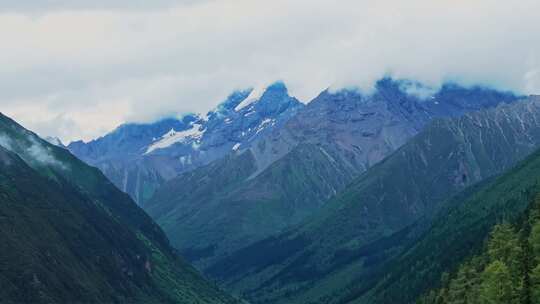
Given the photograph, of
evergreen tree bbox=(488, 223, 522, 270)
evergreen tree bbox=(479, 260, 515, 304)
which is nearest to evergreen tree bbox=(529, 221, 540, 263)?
evergreen tree bbox=(488, 223, 522, 270)

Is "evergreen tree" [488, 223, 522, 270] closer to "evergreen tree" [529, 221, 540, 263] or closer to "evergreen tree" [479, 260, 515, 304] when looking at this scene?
"evergreen tree" [529, 221, 540, 263]

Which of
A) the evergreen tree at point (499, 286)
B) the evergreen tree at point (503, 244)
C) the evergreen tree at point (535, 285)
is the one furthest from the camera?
the evergreen tree at point (503, 244)

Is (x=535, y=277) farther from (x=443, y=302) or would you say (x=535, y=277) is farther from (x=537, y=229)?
(x=443, y=302)

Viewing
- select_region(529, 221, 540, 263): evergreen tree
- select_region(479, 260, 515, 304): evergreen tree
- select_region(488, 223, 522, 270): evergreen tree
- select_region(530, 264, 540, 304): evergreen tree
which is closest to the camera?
select_region(530, 264, 540, 304): evergreen tree

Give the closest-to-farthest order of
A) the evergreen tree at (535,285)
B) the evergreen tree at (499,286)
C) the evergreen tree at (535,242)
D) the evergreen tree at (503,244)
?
the evergreen tree at (535,285), the evergreen tree at (499,286), the evergreen tree at (535,242), the evergreen tree at (503,244)

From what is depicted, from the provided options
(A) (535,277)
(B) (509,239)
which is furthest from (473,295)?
(A) (535,277)

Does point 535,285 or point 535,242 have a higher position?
point 535,242

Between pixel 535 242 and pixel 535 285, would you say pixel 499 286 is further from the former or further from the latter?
pixel 535 242

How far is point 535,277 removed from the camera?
13888 centimetres

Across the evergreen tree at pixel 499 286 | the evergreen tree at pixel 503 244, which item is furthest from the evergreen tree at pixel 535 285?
the evergreen tree at pixel 503 244

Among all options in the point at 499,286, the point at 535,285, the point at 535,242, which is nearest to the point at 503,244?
the point at 535,242

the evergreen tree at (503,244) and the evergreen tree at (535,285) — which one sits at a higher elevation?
the evergreen tree at (503,244)

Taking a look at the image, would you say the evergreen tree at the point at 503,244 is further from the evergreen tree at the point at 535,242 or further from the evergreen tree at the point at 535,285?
the evergreen tree at the point at 535,285

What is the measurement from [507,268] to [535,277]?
11.9 meters
